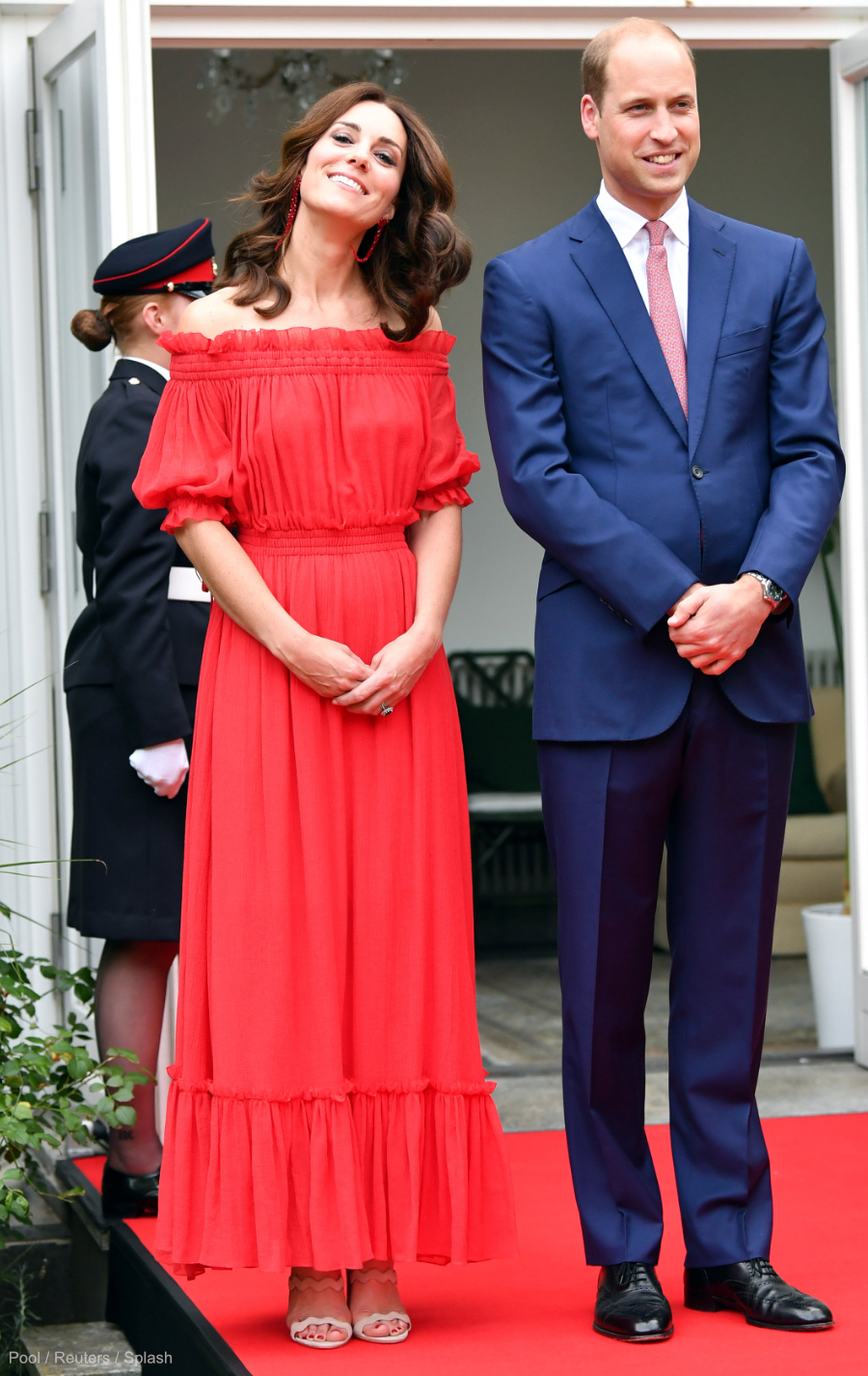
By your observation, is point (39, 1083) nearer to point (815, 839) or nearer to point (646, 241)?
point (646, 241)

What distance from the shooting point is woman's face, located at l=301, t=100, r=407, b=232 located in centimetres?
222

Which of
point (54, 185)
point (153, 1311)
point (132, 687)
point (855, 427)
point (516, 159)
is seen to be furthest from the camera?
point (516, 159)

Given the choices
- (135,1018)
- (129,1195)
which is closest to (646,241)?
(135,1018)

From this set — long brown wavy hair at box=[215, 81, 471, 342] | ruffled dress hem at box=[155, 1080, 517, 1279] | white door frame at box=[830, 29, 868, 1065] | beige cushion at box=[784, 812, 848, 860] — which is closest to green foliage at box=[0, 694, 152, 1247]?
ruffled dress hem at box=[155, 1080, 517, 1279]

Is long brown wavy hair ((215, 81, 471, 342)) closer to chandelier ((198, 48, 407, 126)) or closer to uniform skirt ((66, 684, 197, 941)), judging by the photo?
uniform skirt ((66, 684, 197, 941))

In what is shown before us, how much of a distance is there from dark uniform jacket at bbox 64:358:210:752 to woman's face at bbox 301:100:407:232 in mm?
761

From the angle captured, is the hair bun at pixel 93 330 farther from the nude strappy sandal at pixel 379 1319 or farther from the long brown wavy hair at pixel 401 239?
the nude strappy sandal at pixel 379 1319

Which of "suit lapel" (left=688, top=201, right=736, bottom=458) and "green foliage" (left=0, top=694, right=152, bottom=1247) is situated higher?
"suit lapel" (left=688, top=201, right=736, bottom=458)

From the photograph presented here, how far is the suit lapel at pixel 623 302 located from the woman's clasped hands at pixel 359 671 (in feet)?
1.48

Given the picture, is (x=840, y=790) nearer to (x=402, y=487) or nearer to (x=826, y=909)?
(x=826, y=909)

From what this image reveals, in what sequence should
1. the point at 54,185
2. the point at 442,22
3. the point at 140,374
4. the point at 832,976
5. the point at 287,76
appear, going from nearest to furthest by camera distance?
1. the point at 140,374
2. the point at 54,185
3. the point at 442,22
4. the point at 832,976
5. the point at 287,76

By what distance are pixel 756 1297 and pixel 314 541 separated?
114 centimetres

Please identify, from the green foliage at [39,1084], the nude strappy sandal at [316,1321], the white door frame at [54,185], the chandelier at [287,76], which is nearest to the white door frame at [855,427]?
the white door frame at [54,185]

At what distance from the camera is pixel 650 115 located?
2.19 metres
